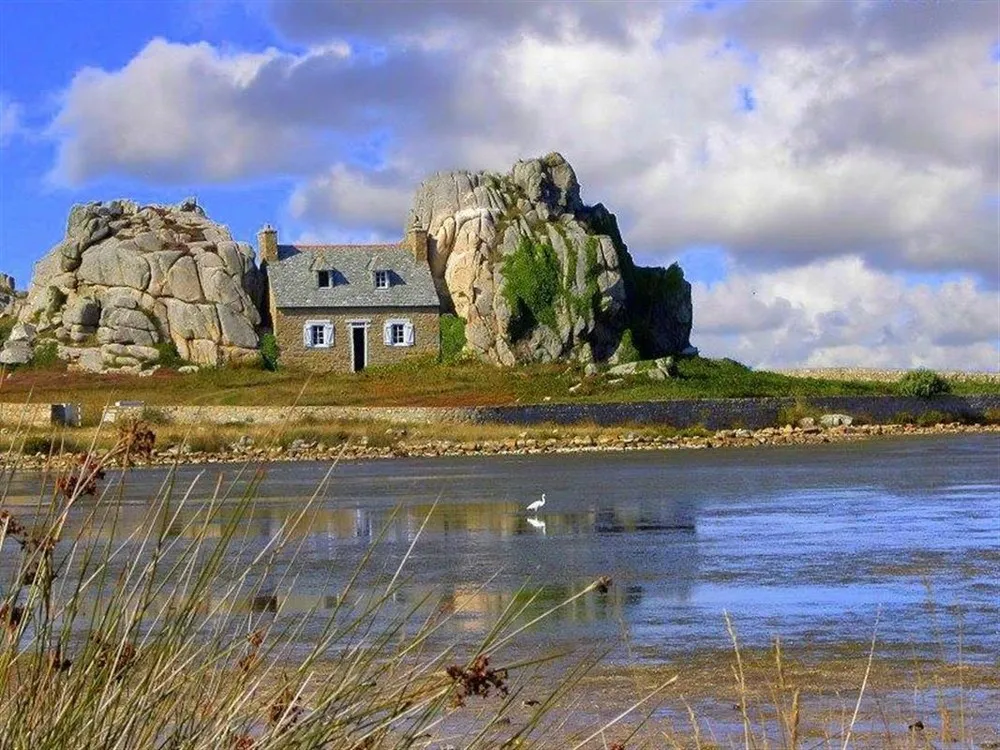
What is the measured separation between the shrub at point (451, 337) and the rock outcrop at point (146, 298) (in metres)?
6.99

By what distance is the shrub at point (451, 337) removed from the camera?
2307 inches

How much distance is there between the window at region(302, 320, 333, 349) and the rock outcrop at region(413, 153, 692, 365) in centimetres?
472

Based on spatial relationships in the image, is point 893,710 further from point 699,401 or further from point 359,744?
point 699,401

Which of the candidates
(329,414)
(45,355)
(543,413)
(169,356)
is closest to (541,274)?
(543,413)

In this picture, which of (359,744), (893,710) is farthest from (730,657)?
(359,744)

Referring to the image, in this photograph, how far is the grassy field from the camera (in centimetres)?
5119

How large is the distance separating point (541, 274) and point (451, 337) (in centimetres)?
419

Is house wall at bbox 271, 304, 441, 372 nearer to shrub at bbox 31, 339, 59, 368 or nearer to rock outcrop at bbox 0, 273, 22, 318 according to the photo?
shrub at bbox 31, 339, 59, 368

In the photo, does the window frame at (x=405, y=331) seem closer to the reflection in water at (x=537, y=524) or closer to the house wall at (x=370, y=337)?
the house wall at (x=370, y=337)

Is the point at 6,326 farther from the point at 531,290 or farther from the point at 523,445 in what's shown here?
the point at 523,445

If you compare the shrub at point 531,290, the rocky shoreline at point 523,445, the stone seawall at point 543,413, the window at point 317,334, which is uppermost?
the shrub at point 531,290

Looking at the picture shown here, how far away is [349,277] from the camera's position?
59906mm

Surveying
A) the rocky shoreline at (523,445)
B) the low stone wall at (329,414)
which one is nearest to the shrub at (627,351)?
the rocky shoreline at (523,445)

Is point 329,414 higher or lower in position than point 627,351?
lower
